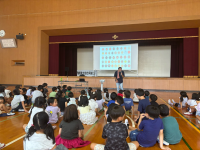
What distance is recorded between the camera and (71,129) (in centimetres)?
174

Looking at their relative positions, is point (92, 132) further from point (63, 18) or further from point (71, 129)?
point (63, 18)

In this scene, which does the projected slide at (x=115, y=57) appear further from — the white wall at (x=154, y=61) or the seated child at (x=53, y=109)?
the seated child at (x=53, y=109)

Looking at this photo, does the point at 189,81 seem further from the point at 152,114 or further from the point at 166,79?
the point at 152,114

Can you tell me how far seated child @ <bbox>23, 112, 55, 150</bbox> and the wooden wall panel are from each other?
7.74 metres

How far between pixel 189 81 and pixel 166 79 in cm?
109

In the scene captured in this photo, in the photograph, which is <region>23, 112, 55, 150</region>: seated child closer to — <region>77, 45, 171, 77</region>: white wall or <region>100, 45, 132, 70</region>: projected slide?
<region>100, 45, 132, 70</region>: projected slide

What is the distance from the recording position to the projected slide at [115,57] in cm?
938

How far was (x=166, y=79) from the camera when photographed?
24.5ft

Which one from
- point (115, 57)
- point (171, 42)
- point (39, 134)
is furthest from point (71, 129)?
point (171, 42)

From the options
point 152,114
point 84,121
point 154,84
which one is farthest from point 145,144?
point 154,84

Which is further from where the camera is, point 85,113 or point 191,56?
point 191,56

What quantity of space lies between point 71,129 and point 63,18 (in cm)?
855

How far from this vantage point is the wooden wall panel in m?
7.59

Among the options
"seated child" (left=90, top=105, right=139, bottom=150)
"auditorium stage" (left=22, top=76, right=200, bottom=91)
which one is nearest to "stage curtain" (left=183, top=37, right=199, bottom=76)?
"auditorium stage" (left=22, top=76, right=200, bottom=91)
